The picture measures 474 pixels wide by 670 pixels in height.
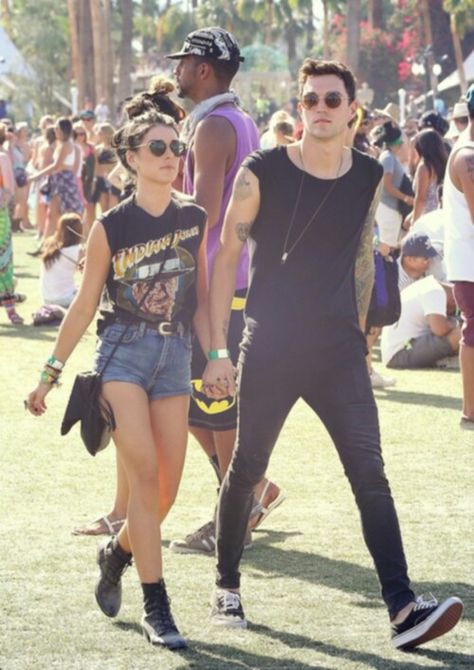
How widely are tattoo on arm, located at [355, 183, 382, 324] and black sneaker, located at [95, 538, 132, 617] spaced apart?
1157 millimetres

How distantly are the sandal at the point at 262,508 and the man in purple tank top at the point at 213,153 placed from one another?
0.34m

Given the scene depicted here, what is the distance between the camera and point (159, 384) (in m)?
5.48

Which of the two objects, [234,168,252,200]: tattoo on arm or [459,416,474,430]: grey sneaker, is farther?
[459,416,474,430]: grey sneaker

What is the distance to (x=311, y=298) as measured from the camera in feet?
17.7

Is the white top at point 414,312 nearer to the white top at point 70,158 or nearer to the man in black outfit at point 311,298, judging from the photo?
the man in black outfit at point 311,298

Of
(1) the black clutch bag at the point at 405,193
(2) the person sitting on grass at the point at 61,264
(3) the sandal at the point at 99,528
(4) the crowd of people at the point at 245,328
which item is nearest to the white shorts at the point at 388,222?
(1) the black clutch bag at the point at 405,193

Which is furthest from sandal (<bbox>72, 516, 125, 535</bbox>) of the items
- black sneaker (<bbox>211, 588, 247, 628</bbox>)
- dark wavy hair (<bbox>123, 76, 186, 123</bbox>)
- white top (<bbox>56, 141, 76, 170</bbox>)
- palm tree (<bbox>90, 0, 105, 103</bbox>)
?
palm tree (<bbox>90, 0, 105, 103</bbox>)

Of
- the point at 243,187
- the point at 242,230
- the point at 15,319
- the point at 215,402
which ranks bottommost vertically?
the point at 15,319

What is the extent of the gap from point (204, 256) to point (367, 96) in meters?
40.5

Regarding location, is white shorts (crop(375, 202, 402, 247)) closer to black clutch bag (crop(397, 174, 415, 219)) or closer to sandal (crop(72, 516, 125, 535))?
black clutch bag (crop(397, 174, 415, 219))

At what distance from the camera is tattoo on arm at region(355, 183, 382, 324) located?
18.2ft

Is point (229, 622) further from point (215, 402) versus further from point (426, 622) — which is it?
point (215, 402)

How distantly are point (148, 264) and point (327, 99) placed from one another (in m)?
0.81

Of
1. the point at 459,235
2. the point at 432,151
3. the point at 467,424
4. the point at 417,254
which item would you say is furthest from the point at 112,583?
the point at 432,151
